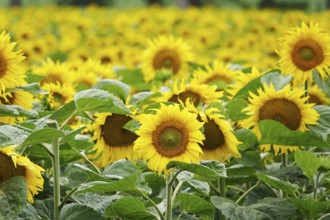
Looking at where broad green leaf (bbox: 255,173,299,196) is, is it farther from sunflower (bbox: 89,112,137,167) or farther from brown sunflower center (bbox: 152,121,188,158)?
sunflower (bbox: 89,112,137,167)

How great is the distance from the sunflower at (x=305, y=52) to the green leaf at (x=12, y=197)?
1.42 m

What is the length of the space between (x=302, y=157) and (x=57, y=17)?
11.3 metres

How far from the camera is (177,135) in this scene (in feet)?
8.45

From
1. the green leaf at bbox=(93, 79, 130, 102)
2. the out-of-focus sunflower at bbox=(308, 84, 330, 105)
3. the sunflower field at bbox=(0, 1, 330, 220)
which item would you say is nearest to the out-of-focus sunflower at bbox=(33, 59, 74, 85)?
the sunflower field at bbox=(0, 1, 330, 220)

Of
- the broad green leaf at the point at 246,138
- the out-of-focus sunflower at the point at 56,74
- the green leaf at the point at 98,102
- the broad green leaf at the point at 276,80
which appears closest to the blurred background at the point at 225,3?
the out-of-focus sunflower at the point at 56,74

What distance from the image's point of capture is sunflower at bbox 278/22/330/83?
3.45 metres

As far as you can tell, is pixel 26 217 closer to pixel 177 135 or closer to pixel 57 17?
pixel 177 135

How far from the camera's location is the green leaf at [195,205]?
2609 mm

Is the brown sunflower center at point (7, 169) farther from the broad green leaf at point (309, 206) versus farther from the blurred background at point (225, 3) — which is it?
the blurred background at point (225, 3)

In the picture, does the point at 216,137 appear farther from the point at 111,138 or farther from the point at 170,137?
the point at 111,138

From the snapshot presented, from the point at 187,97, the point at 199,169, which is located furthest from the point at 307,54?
the point at 199,169

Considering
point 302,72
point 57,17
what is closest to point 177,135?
point 302,72

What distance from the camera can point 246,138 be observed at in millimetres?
2939

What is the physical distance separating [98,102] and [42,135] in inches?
8.6
